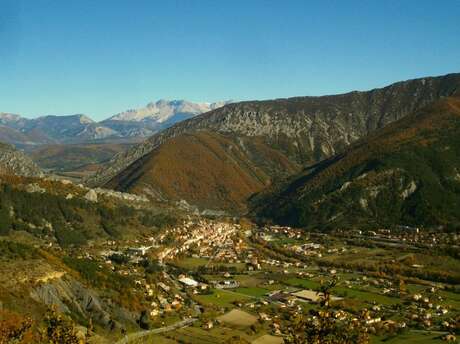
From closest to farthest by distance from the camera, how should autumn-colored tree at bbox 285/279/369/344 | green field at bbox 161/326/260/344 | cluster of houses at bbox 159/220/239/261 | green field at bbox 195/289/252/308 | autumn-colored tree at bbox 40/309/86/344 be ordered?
1. autumn-colored tree at bbox 285/279/369/344
2. autumn-colored tree at bbox 40/309/86/344
3. green field at bbox 161/326/260/344
4. green field at bbox 195/289/252/308
5. cluster of houses at bbox 159/220/239/261

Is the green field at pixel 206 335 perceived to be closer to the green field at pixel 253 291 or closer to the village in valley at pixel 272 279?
the village in valley at pixel 272 279

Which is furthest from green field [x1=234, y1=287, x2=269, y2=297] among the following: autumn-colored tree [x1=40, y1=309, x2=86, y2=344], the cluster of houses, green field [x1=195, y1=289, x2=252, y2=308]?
autumn-colored tree [x1=40, y1=309, x2=86, y2=344]

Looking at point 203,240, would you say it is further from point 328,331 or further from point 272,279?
point 328,331

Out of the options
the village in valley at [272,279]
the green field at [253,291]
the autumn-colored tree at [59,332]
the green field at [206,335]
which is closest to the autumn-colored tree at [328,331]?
the autumn-colored tree at [59,332]

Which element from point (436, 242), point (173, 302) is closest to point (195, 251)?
point (173, 302)

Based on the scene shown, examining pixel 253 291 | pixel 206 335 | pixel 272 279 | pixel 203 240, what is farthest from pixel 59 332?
pixel 203 240

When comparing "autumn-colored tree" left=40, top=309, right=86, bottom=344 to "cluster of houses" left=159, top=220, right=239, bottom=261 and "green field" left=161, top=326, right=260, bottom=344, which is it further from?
"cluster of houses" left=159, top=220, right=239, bottom=261

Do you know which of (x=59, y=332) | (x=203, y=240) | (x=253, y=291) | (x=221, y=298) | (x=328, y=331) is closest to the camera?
(x=328, y=331)

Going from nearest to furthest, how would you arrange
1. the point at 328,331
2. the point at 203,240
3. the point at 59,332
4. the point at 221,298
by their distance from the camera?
the point at 328,331 < the point at 59,332 < the point at 221,298 < the point at 203,240

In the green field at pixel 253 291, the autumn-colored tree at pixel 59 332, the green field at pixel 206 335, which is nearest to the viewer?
the autumn-colored tree at pixel 59 332
